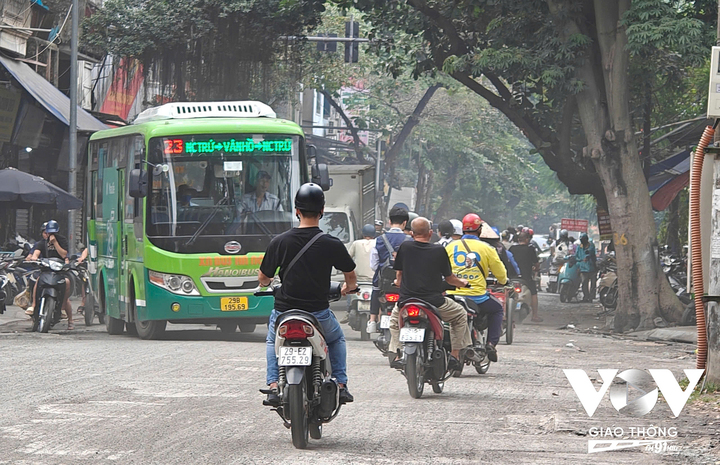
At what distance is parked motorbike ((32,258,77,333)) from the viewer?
635 inches

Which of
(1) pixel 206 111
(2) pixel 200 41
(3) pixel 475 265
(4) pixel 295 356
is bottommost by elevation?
(4) pixel 295 356

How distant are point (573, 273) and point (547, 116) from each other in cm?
849

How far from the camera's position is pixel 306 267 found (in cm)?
716

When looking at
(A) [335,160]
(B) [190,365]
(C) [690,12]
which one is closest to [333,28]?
(A) [335,160]

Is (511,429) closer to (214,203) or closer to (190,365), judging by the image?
(190,365)

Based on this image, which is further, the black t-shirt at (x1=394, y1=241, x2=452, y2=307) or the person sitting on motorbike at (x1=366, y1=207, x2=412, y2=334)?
the person sitting on motorbike at (x1=366, y1=207, x2=412, y2=334)

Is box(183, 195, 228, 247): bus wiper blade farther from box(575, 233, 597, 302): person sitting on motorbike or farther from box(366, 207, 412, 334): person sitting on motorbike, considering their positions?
box(575, 233, 597, 302): person sitting on motorbike

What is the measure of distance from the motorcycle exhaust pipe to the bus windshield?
26.1ft

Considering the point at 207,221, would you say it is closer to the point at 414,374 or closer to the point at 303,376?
the point at 414,374

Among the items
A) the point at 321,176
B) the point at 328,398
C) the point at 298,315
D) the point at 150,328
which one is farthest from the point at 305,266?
the point at 150,328

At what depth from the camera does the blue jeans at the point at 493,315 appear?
1154 cm

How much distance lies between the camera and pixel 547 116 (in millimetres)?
24391

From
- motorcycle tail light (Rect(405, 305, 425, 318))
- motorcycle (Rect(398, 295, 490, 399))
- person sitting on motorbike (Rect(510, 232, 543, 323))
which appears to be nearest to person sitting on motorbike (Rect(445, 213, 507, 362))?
motorcycle (Rect(398, 295, 490, 399))

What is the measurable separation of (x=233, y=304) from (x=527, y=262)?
29.4 feet
